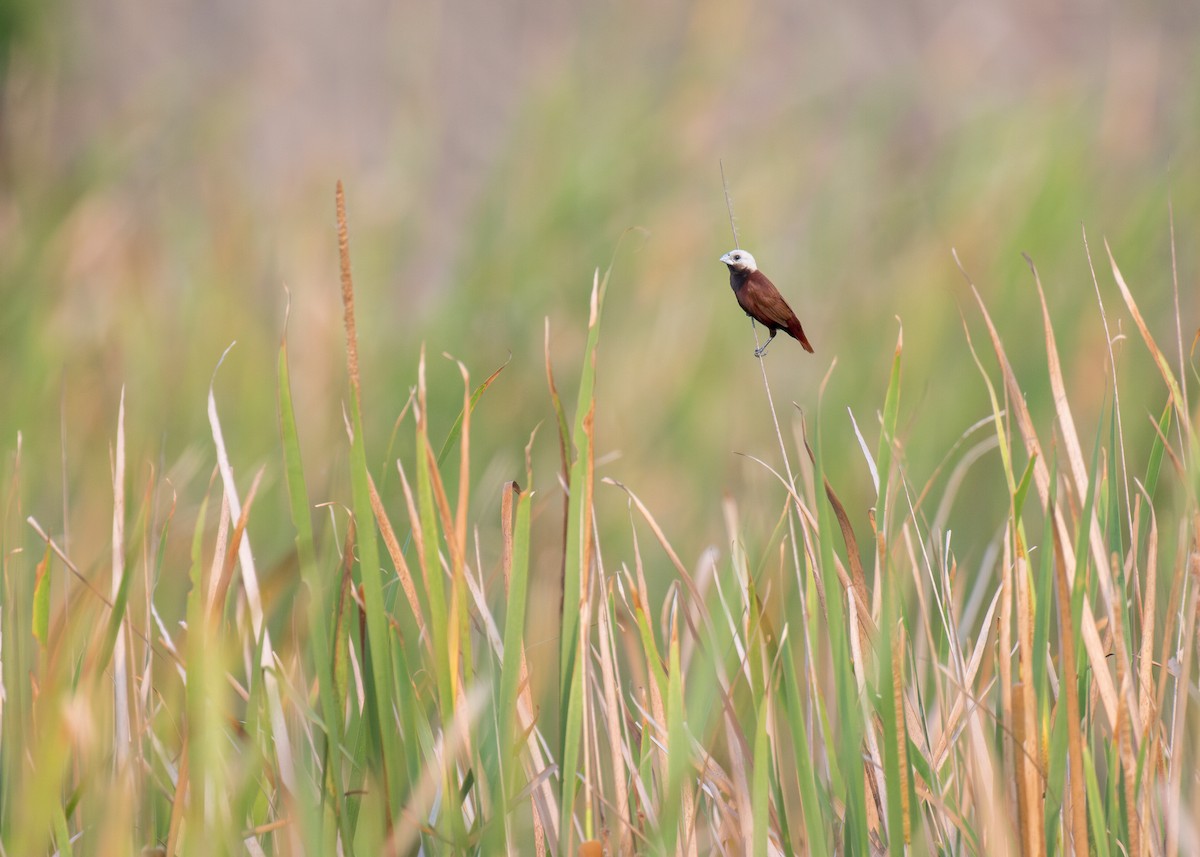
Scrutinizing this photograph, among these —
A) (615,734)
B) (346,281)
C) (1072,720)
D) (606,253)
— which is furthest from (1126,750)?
(606,253)

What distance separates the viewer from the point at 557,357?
132 centimetres

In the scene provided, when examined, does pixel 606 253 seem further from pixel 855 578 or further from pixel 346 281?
pixel 346 281

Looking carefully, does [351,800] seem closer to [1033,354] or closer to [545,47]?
[1033,354]

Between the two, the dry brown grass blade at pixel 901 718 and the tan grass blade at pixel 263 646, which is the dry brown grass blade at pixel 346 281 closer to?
the tan grass blade at pixel 263 646

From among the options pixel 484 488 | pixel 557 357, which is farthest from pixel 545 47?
pixel 484 488

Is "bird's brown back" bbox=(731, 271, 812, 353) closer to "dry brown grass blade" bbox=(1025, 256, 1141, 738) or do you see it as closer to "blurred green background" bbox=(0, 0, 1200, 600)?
"dry brown grass blade" bbox=(1025, 256, 1141, 738)

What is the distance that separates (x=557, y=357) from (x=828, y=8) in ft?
3.25

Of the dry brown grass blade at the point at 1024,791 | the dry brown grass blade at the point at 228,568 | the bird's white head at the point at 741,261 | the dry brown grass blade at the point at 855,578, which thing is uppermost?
the bird's white head at the point at 741,261

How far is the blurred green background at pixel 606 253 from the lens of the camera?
3.86ft

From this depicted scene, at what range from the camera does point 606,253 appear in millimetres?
1298

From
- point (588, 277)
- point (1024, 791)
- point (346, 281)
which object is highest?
point (588, 277)

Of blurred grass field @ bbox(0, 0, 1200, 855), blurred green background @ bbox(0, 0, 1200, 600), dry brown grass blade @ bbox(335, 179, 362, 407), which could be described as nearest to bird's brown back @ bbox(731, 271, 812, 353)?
dry brown grass blade @ bbox(335, 179, 362, 407)

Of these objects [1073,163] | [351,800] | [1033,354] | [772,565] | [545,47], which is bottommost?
[351,800]

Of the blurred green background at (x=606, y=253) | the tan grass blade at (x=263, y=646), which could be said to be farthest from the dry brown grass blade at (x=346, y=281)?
the blurred green background at (x=606, y=253)
